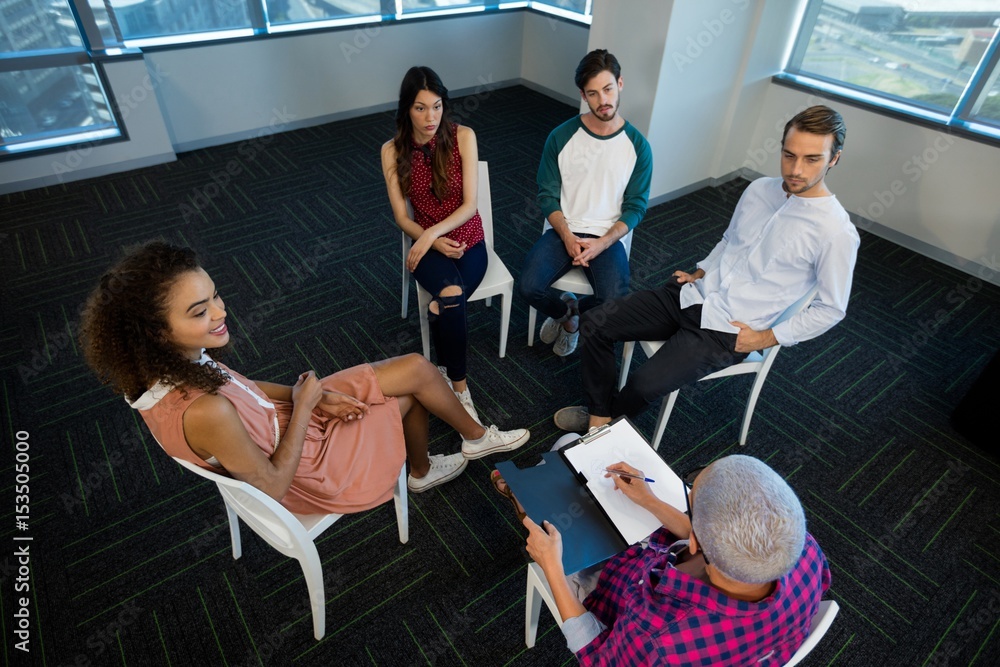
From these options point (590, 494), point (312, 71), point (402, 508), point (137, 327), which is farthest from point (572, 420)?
point (312, 71)

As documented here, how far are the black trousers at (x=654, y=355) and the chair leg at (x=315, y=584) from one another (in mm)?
1205

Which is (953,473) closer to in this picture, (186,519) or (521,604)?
(521,604)

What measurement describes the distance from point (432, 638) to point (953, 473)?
2.12m

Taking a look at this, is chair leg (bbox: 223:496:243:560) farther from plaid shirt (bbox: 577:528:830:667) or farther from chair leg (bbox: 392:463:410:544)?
plaid shirt (bbox: 577:528:830:667)

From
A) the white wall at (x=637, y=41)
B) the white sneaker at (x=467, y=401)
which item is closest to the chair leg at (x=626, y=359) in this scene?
the white sneaker at (x=467, y=401)

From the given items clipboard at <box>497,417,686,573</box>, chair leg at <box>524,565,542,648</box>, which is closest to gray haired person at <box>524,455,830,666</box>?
clipboard at <box>497,417,686,573</box>

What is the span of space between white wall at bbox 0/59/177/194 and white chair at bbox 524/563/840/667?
4017 millimetres

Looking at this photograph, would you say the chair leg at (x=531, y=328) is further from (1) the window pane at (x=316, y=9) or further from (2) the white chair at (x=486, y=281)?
(1) the window pane at (x=316, y=9)

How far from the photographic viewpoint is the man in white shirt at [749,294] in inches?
73.1

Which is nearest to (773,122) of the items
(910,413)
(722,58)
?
(722,58)

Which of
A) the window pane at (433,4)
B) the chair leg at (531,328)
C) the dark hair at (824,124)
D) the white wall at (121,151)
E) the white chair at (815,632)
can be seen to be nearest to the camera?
the white chair at (815,632)

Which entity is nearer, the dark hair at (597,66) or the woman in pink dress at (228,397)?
the woman in pink dress at (228,397)

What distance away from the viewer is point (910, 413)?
2592 millimetres

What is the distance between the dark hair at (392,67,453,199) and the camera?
88.3 inches
